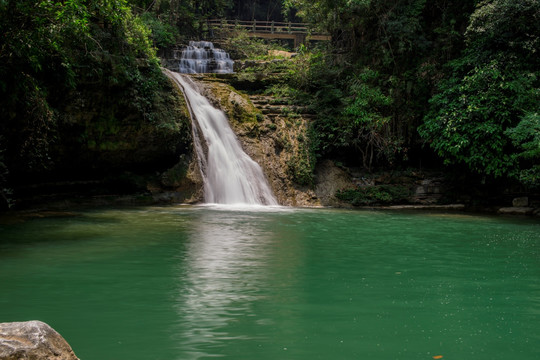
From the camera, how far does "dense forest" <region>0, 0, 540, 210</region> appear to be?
417 inches

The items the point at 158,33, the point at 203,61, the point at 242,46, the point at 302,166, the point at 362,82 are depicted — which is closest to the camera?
the point at 302,166

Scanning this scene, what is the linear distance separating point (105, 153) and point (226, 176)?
373 centimetres

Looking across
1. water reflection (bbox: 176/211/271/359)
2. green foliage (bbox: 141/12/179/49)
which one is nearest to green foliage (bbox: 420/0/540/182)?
water reflection (bbox: 176/211/271/359)

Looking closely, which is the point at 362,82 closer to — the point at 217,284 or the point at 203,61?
the point at 203,61

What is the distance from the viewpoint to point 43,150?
1215 cm

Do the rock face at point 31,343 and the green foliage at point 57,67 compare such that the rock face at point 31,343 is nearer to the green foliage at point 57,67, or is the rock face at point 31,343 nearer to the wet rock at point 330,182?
the green foliage at point 57,67

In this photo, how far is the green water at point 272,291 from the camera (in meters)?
3.39

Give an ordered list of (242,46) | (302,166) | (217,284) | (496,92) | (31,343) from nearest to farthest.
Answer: (31,343)
(217,284)
(496,92)
(302,166)
(242,46)

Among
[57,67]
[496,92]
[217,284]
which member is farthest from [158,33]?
[217,284]

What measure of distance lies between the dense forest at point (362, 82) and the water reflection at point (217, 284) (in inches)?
183

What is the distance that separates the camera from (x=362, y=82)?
57.1ft

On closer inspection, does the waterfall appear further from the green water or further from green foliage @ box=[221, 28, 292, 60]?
green foliage @ box=[221, 28, 292, 60]

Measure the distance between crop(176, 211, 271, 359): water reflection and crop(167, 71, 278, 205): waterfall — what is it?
18.7 feet

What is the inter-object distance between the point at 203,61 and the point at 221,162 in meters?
11.2
